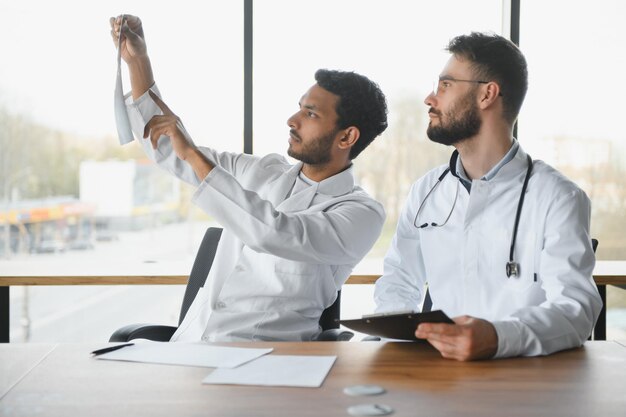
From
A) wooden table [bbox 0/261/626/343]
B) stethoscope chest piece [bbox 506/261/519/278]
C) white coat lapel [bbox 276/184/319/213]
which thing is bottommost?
wooden table [bbox 0/261/626/343]

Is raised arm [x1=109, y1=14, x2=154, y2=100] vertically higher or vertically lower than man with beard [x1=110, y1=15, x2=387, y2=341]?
higher

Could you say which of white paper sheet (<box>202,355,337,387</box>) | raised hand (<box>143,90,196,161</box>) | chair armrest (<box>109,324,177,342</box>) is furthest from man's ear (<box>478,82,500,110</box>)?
chair armrest (<box>109,324,177,342</box>)

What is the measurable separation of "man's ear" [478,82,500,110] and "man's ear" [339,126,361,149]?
48 centimetres

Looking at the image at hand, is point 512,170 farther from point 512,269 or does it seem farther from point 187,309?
point 187,309

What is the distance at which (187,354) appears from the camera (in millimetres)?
1572

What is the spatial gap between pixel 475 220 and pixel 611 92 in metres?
2.13

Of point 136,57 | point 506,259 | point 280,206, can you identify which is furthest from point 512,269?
point 136,57

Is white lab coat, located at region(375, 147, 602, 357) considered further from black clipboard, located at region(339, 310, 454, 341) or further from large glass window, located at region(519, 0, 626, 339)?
large glass window, located at region(519, 0, 626, 339)

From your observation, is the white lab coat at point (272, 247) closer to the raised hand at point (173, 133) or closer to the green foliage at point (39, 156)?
the raised hand at point (173, 133)

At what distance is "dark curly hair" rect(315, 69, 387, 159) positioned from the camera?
2465mm

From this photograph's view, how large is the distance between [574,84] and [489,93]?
6.07 feet

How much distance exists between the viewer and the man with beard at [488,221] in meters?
1.86

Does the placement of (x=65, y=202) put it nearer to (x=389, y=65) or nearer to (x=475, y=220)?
(x=389, y=65)

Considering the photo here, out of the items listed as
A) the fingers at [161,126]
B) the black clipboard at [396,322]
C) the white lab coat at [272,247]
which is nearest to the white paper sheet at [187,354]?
the black clipboard at [396,322]
